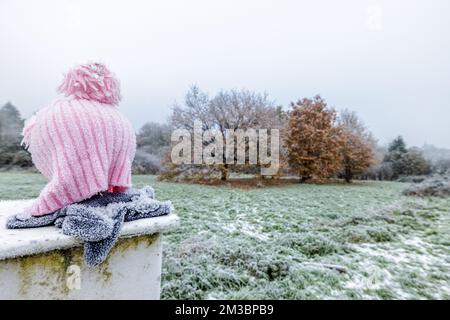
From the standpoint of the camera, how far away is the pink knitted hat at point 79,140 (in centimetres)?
114

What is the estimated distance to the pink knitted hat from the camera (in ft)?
3.73

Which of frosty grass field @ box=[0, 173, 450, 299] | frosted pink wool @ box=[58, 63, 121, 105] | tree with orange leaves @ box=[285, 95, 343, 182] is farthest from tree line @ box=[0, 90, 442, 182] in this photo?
frosted pink wool @ box=[58, 63, 121, 105]

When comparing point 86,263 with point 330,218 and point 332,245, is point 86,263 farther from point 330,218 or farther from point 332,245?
point 330,218

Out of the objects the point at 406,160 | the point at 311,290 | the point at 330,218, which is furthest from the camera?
the point at 406,160

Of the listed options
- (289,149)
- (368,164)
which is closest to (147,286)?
(289,149)

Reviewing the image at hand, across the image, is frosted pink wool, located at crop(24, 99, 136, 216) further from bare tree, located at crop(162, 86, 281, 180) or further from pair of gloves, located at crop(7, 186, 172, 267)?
bare tree, located at crop(162, 86, 281, 180)

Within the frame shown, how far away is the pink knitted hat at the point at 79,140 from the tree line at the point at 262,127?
337 inches

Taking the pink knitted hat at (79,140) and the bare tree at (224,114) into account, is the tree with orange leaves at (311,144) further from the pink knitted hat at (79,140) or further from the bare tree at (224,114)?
the pink knitted hat at (79,140)

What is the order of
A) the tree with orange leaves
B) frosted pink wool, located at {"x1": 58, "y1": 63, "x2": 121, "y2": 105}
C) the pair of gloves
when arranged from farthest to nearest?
1. the tree with orange leaves
2. frosted pink wool, located at {"x1": 58, "y1": 63, "x2": 121, "y2": 105}
3. the pair of gloves

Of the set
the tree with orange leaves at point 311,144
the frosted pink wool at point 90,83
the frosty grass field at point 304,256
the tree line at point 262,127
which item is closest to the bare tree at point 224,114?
the tree line at point 262,127

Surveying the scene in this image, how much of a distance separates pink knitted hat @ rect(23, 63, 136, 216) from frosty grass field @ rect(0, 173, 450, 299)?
3.76 ft

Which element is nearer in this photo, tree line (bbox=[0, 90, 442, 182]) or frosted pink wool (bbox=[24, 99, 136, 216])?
frosted pink wool (bbox=[24, 99, 136, 216])
